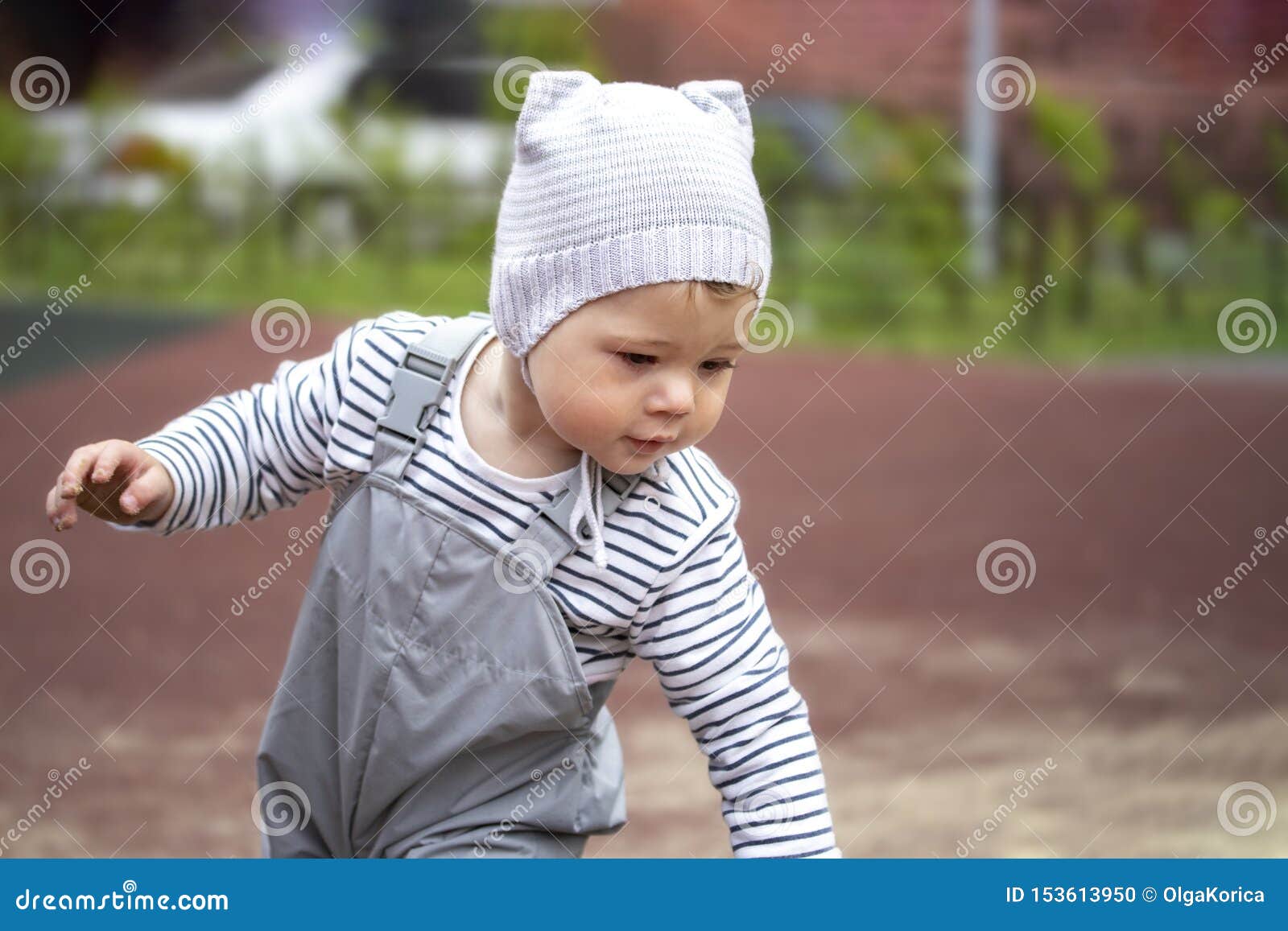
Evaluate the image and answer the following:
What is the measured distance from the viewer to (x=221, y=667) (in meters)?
4.07

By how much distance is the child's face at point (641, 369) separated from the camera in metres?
1.64

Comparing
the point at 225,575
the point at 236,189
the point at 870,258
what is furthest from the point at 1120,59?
the point at 225,575

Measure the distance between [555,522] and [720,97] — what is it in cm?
53

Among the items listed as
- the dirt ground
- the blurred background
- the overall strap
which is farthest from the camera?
Answer: the blurred background

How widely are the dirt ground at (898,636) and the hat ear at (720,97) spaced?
1675 mm

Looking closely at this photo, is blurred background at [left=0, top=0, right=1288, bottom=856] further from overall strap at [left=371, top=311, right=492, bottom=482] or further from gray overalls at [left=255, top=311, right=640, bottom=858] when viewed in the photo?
overall strap at [left=371, top=311, right=492, bottom=482]

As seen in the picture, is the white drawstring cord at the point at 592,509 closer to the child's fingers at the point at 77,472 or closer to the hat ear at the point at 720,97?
the hat ear at the point at 720,97

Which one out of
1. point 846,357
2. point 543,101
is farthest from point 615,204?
point 846,357

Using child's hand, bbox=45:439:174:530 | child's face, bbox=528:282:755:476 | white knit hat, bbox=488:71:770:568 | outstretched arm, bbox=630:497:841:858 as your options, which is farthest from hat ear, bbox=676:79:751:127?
child's hand, bbox=45:439:174:530

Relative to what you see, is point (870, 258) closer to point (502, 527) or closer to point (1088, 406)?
point (1088, 406)

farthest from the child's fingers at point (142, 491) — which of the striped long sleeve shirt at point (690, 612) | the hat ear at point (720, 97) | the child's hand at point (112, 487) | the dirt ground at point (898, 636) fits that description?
the dirt ground at point (898, 636)

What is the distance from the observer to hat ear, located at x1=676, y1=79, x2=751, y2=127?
1.77m

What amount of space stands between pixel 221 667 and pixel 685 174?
109 inches

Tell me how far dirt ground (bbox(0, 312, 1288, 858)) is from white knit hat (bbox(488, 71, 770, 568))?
159cm
